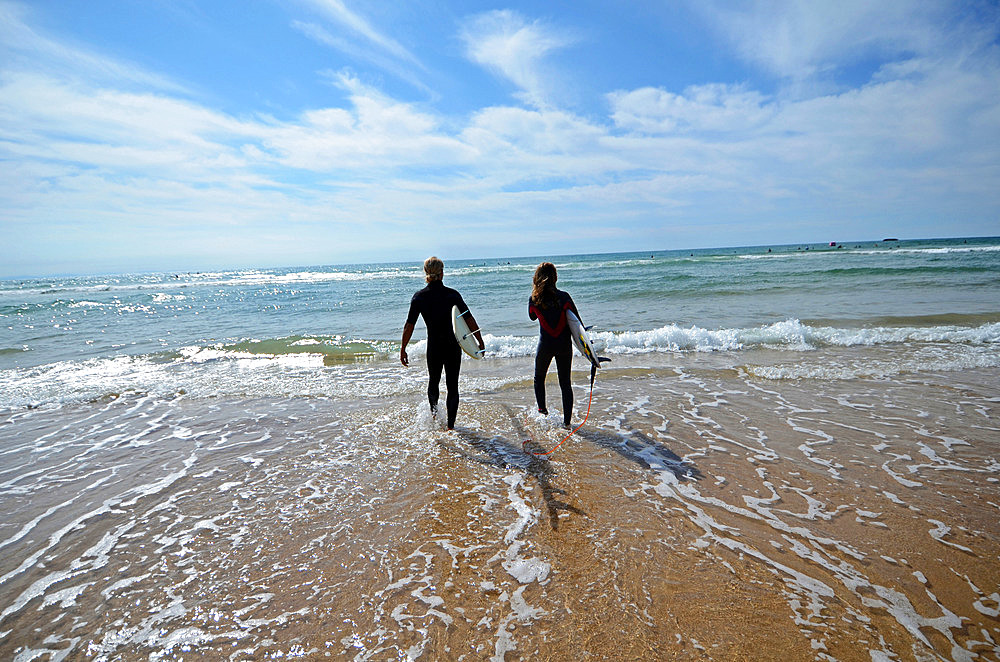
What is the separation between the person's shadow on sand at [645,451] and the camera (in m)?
4.57

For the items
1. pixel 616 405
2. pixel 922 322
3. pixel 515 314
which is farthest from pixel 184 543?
pixel 922 322

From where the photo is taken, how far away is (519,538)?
3.50 m

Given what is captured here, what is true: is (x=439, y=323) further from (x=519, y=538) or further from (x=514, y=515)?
(x=519, y=538)

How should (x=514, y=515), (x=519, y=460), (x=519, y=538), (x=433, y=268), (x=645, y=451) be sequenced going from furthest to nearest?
1. (x=433, y=268)
2. (x=645, y=451)
3. (x=519, y=460)
4. (x=514, y=515)
5. (x=519, y=538)

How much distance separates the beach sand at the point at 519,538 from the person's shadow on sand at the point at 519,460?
1.2 inches

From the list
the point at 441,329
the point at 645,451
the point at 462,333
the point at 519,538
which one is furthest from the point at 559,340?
the point at 519,538

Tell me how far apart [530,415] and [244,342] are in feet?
35.4

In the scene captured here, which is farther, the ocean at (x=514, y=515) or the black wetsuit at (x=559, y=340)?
the black wetsuit at (x=559, y=340)

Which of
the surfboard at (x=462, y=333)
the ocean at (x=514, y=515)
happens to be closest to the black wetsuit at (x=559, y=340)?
the ocean at (x=514, y=515)

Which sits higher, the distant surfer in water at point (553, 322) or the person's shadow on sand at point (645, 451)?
the distant surfer in water at point (553, 322)

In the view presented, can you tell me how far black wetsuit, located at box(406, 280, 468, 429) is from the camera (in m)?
5.81

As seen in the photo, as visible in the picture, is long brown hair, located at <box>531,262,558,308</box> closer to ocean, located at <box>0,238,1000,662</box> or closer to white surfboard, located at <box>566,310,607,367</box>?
white surfboard, located at <box>566,310,607,367</box>

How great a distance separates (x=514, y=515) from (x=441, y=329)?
2729 millimetres

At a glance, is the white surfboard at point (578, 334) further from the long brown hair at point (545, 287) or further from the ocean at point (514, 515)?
the ocean at point (514, 515)
